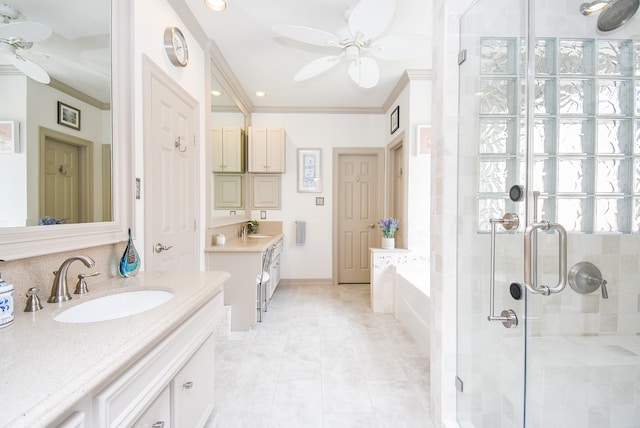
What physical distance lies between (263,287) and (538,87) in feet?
9.30

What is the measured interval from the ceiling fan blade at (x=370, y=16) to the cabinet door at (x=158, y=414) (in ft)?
7.06

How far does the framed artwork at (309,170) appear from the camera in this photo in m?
4.30

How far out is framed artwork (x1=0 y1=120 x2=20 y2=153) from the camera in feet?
3.05

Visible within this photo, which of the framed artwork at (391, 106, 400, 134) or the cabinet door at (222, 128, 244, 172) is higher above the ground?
the framed artwork at (391, 106, 400, 134)

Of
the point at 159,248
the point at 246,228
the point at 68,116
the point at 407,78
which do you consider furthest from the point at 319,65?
the point at 246,228

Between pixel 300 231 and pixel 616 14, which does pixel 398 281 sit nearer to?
pixel 300 231

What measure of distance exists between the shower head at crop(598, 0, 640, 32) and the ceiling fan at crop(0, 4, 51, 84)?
257cm

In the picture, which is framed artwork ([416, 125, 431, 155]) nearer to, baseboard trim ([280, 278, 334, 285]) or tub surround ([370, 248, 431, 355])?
tub surround ([370, 248, 431, 355])

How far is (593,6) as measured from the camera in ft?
4.72

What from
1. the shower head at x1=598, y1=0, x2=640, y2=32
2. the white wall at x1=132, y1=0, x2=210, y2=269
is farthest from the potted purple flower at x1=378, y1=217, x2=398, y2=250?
the white wall at x1=132, y1=0, x2=210, y2=269

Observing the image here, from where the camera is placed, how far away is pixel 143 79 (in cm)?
169

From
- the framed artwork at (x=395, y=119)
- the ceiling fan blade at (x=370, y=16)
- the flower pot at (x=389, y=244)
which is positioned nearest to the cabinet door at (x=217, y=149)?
the ceiling fan blade at (x=370, y=16)

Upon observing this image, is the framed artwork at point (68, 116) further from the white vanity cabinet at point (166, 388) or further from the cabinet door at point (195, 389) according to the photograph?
the cabinet door at point (195, 389)

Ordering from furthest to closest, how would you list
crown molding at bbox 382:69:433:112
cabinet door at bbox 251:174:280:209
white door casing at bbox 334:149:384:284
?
white door casing at bbox 334:149:384:284, cabinet door at bbox 251:174:280:209, crown molding at bbox 382:69:433:112
